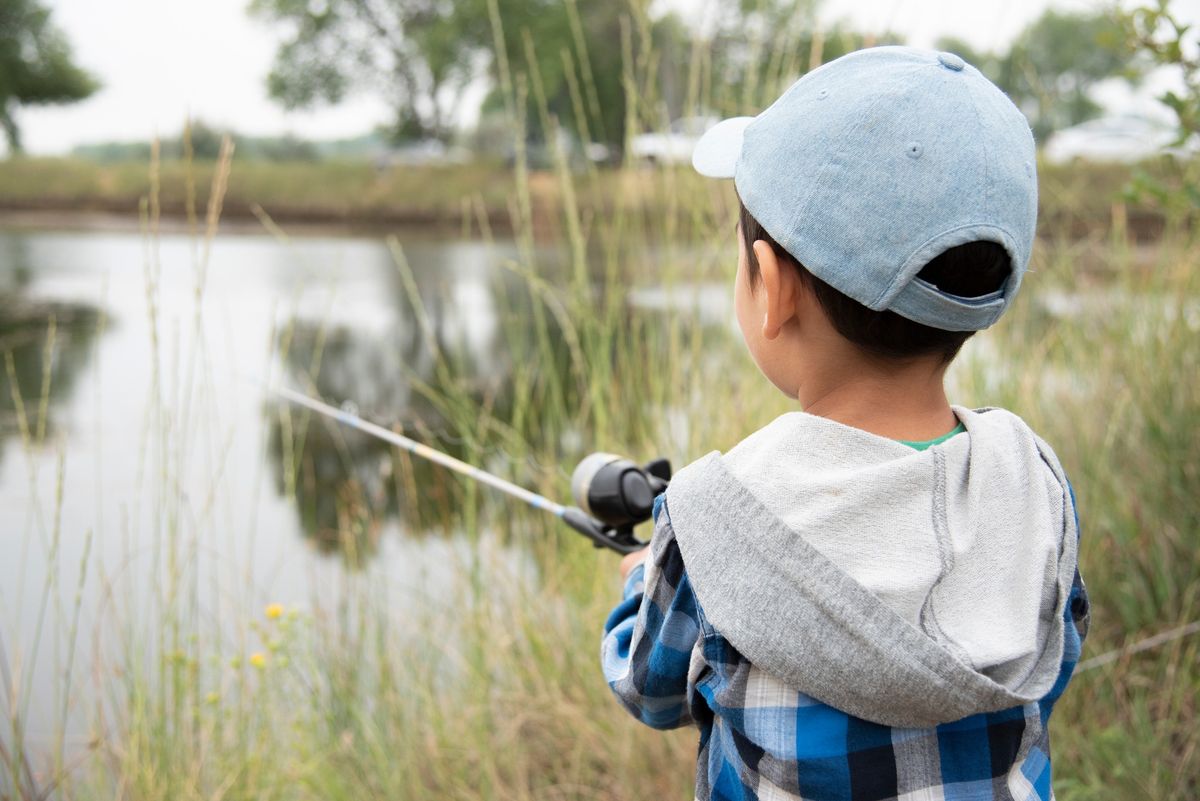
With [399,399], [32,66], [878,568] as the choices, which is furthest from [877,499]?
[32,66]

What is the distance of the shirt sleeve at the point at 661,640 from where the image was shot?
101 centimetres

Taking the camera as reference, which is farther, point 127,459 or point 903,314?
point 127,459

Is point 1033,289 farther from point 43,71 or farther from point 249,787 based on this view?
point 43,71

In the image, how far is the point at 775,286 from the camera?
0.98 metres

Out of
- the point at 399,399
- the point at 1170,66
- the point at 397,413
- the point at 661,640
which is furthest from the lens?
the point at 399,399

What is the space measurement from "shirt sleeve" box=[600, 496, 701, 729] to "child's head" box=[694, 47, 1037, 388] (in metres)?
0.24

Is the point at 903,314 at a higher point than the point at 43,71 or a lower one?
higher

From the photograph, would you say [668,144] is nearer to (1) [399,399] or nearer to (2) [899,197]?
(2) [899,197]

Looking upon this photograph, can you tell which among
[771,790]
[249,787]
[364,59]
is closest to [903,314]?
[771,790]

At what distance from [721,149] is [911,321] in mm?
231

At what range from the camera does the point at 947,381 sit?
3.62 m

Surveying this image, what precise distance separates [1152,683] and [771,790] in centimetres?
172

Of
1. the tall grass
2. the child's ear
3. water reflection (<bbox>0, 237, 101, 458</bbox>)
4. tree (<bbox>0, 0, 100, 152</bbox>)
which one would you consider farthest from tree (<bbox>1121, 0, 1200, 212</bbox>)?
tree (<bbox>0, 0, 100, 152</bbox>)

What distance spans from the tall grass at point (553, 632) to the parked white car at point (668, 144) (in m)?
0.05
